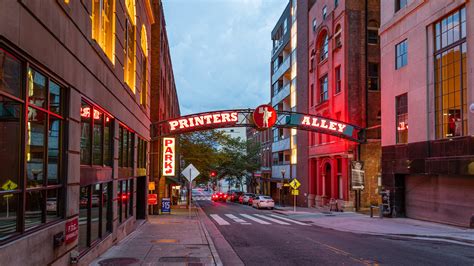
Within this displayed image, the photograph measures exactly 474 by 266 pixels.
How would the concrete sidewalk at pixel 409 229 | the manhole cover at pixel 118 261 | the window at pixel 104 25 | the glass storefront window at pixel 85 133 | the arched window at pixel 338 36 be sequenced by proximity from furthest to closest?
the arched window at pixel 338 36 → the concrete sidewalk at pixel 409 229 → the window at pixel 104 25 → the manhole cover at pixel 118 261 → the glass storefront window at pixel 85 133

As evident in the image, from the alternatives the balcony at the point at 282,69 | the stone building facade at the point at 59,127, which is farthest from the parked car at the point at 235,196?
the stone building facade at the point at 59,127

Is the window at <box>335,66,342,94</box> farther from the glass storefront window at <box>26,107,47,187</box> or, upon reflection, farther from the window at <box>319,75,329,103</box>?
the glass storefront window at <box>26,107,47,187</box>

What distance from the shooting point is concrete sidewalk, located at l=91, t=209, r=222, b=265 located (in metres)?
11.9

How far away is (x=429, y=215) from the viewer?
2498 cm

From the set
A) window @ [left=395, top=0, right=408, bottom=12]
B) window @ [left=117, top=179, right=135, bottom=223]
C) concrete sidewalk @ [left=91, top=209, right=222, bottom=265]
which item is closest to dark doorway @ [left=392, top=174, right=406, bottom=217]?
window @ [left=395, top=0, right=408, bottom=12]

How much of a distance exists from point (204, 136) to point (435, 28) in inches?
1153

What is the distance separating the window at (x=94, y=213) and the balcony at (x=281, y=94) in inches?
1762

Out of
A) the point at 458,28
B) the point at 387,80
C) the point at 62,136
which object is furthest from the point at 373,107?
the point at 62,136

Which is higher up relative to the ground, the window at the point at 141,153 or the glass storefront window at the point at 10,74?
the glass storefront window at the point at 10,74

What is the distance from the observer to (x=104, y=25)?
12641 millimetres

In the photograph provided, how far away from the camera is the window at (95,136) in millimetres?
10635

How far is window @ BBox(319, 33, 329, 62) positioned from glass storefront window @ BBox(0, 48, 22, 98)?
38.3m

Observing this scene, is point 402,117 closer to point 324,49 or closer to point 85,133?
point 324,49

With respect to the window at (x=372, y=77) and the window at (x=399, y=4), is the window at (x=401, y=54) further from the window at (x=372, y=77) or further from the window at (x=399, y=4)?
the window at (x=372, y=77)
